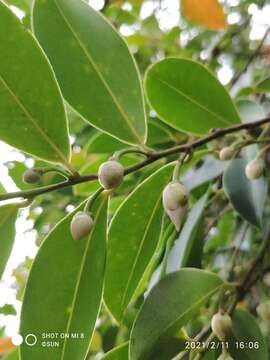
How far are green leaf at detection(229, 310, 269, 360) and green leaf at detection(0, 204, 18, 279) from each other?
35 cm

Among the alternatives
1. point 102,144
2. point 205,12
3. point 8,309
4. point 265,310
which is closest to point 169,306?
point 265,310

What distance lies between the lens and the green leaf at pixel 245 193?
96 cm

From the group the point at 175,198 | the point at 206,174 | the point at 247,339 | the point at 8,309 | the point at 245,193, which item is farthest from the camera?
the point at 8,309

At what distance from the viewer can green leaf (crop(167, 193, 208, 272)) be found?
3.11 ft

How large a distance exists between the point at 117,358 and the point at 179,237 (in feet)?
0.79

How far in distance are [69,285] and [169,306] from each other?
15 centimetres

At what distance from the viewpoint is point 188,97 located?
99cm

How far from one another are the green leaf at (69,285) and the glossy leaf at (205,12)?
0.92 metres

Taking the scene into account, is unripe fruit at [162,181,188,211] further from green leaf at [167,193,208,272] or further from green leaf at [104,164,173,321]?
green leaf at [167,193,208,272]

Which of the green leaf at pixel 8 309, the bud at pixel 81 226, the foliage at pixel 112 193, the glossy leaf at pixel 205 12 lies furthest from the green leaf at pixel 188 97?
the green leaf at pixel 8 309

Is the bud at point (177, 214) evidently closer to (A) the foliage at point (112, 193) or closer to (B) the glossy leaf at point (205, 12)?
(A) the foliage at point (112, 193)

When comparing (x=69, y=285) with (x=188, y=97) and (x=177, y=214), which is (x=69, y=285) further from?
(x=188, y=97)

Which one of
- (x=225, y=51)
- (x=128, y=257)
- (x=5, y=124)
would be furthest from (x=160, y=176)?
(x=225, y=51)

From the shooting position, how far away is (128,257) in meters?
0.86
